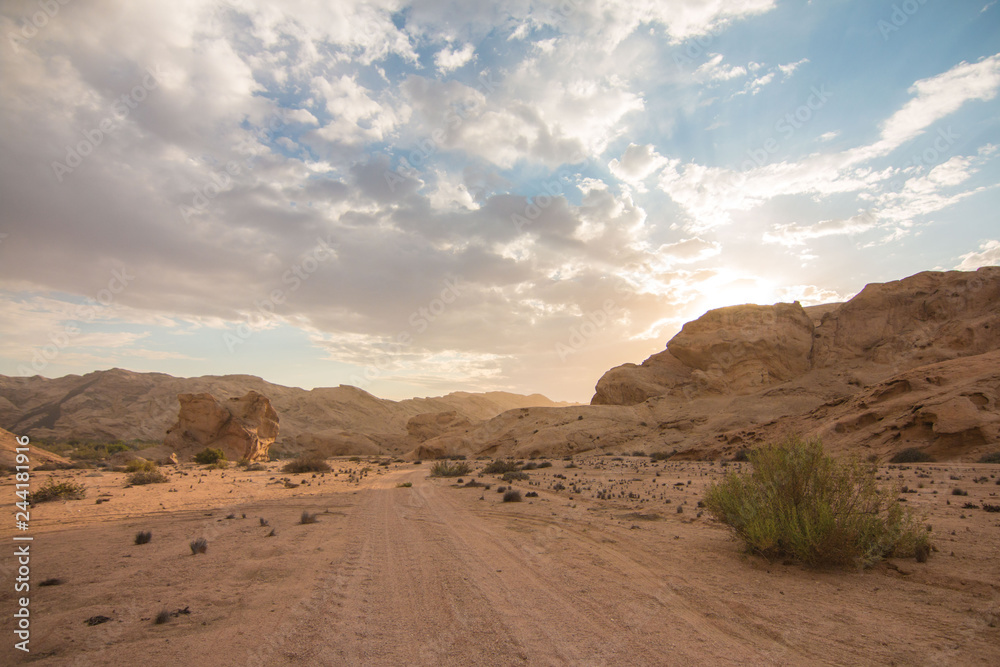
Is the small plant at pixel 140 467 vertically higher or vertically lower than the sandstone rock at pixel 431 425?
lower

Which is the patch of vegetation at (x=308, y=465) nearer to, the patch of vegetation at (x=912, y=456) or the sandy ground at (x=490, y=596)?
the sandy ground at (x=490, y=596)

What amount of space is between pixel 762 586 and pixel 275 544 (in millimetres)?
7577

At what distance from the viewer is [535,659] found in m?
3.72

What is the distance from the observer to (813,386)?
117 feet

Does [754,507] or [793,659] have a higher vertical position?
[754,507]

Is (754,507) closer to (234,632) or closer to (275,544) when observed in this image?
(234,632)

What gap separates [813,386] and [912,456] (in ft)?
65.2

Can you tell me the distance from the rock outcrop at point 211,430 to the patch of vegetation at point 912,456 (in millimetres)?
36435

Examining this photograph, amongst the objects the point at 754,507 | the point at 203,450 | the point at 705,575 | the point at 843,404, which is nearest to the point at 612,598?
the point at 705,575

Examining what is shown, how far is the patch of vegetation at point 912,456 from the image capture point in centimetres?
1748

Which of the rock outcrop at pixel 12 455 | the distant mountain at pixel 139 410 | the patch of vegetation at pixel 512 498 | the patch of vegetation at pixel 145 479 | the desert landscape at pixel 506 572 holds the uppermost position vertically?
the distant mountain at pixel 139 410

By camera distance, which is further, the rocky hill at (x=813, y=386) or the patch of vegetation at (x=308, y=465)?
the patch of vegetation at (x=308, y=465)

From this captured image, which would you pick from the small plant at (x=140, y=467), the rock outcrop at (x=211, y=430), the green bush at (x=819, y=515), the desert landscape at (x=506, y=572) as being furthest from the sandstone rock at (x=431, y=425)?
the green bush at (x=819, y=515)

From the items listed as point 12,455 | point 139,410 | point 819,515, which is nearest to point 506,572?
point 819,515
